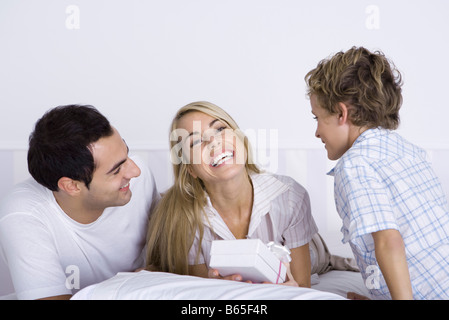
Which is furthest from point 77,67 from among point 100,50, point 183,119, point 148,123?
point 183,119

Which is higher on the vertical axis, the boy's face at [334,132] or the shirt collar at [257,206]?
the boy's face at [334,132]

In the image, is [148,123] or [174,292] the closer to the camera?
[174,292]

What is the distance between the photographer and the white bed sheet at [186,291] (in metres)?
0.99

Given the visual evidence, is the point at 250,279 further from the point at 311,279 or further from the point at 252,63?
the point at 252,63

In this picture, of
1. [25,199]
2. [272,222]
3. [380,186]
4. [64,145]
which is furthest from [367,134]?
[25,199]

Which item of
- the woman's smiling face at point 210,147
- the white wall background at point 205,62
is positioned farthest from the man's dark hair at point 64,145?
the white wall background at point 205,62

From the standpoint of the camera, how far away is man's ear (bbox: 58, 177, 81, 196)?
153 cm

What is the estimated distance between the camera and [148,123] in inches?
96.4

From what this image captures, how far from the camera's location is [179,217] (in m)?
1.67

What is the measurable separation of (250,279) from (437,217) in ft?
1.69

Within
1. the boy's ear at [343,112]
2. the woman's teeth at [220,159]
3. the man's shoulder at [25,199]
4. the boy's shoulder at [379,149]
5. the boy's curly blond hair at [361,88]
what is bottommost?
the man's shoulder at [25,199]

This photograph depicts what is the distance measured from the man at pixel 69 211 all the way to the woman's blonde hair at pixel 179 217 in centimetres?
9

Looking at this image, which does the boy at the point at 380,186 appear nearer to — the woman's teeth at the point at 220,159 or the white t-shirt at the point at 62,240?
the woman's teeth at the point at 220,159

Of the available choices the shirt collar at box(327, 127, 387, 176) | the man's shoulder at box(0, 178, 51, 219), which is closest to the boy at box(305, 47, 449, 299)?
the shirt collar at box(327, 127, 387, 176)
